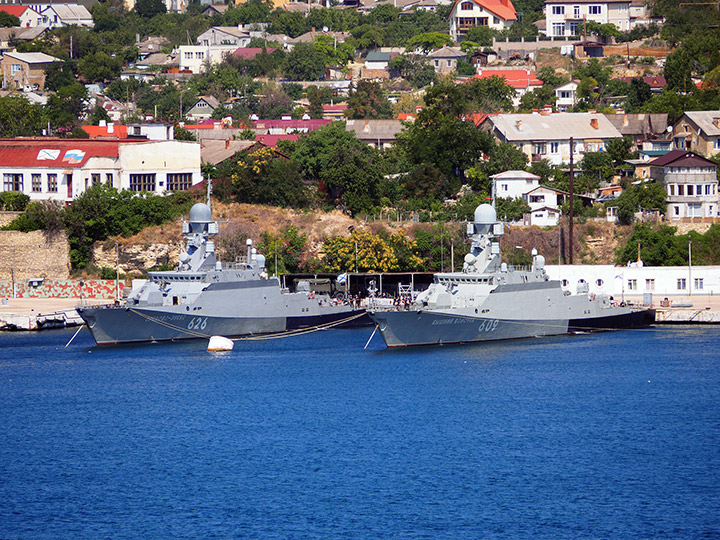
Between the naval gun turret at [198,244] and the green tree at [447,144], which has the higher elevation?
the green tree at [447,144]

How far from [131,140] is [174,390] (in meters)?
41.1

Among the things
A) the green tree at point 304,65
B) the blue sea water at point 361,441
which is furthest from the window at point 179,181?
the green tree at point 304,65

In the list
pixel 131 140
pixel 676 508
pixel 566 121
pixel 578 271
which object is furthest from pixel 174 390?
pixel 566 121

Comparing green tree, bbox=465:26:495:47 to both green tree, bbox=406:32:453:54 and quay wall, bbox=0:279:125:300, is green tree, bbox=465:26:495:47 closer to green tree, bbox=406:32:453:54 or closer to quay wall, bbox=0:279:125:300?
green tree, bbox=406:32:453:54

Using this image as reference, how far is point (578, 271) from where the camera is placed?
74.4m

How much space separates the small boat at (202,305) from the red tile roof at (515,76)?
201ft

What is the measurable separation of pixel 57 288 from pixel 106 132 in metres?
26.7

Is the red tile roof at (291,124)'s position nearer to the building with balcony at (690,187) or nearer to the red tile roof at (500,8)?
the building with balcony at (690,187)

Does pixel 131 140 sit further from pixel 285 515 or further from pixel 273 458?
pixel 285 515

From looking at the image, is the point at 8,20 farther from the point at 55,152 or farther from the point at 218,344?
the point at 218,344

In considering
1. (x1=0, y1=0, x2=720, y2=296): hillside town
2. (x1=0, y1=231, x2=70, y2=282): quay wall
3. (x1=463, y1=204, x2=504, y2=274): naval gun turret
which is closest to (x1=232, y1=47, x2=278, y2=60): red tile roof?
(x1=0, y1=0, x2=720, y2=296): hillside town

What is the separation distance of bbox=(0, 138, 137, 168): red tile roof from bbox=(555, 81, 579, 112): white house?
49.9 meters

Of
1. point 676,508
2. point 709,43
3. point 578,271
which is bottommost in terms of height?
point 676,508

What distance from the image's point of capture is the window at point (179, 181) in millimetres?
88688
